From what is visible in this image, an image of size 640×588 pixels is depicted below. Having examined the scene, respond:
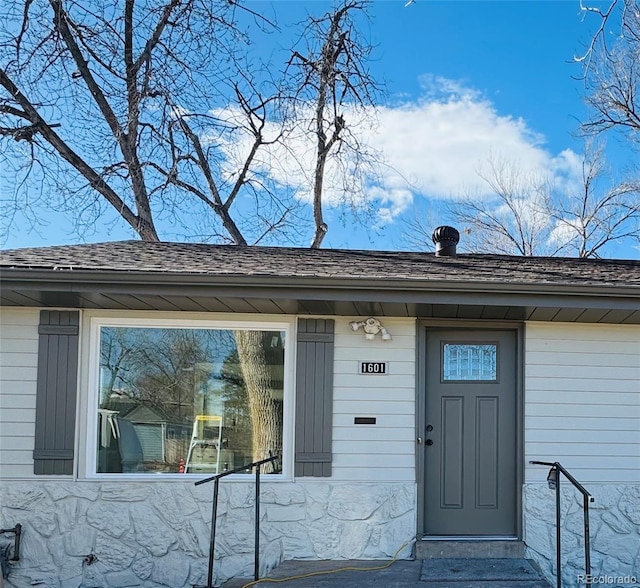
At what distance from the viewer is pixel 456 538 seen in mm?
5430

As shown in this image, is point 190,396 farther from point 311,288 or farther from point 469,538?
point 469,538

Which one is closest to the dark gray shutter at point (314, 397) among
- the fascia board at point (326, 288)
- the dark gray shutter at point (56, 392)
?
the fascia board at point (326, 288)

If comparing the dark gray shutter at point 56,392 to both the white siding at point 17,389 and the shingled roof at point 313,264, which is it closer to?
the white siding at point 17,389

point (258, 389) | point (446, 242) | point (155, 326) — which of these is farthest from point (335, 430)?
point (446, 242)

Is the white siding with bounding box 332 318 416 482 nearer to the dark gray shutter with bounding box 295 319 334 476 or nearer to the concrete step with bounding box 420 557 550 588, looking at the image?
the dark gray shutter with bounding box 295 319 334 476

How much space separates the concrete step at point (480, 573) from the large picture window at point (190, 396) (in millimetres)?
1616

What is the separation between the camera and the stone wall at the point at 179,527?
5219 mm

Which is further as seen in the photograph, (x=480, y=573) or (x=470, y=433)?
(x=470, y=433)

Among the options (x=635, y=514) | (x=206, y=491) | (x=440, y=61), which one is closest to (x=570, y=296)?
(x=635, y=514)

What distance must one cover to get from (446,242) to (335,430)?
2688mm

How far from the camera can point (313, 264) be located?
565cm
